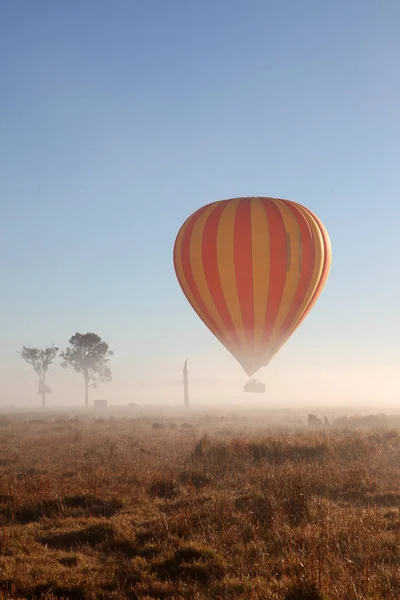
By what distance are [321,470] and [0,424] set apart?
34146 millimetres

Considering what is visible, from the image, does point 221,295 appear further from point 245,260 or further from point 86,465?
point 86,465

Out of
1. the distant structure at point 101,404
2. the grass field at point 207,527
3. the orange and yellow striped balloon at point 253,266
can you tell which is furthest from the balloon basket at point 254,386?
the distant structure at point 101,404

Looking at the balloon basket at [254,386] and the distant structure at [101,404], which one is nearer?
the balloon basket at [254,386]

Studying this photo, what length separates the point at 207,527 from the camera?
10.1 meters

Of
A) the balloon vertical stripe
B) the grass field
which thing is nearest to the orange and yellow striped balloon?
the balloon vertical stripe

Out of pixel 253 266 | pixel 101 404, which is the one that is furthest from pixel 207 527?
pixel 101 404

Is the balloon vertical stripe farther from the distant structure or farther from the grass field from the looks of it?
the distant structure

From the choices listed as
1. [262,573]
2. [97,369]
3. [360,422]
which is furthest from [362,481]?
[97,369]

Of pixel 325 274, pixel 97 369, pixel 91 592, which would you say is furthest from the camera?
pixel 97 369

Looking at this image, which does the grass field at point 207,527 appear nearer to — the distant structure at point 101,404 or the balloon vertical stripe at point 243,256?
the balloon vertical stripe at point 243,256

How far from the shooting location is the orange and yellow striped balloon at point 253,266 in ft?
79.9

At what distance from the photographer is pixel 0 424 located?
42.2 meters

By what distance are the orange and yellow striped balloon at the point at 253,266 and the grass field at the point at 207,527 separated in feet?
26.8

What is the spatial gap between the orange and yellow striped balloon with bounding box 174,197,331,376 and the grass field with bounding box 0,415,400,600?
26.8 ft
